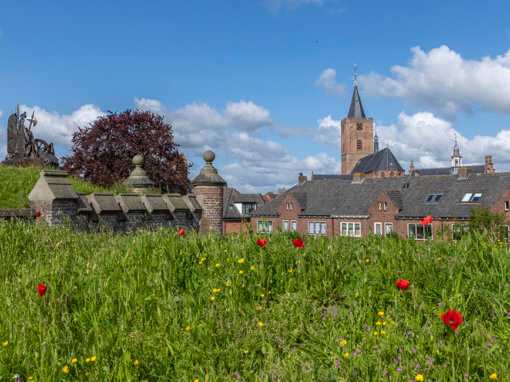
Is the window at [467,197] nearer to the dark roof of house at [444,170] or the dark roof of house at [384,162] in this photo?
the dark roof of house at [444,170]

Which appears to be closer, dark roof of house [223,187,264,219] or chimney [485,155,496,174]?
dark roof of house [223,187,264,219]

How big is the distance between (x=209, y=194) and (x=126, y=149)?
Result: 13.7m

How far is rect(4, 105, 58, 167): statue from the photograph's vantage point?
56.6 ft

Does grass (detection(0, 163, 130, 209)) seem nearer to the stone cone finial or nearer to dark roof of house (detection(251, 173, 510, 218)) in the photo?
the stone cone finial

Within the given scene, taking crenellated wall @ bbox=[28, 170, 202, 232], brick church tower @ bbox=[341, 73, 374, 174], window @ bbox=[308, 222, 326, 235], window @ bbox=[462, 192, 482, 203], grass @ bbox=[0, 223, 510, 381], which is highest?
brick church tower @ bbox=[341, 73, 374, 174]

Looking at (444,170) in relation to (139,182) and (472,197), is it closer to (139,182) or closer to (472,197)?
(472,197)

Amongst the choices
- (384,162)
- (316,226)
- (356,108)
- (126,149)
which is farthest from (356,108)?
(126,149)

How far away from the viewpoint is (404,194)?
47.1 m

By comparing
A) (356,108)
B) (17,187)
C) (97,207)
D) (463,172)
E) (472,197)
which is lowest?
(97,207)

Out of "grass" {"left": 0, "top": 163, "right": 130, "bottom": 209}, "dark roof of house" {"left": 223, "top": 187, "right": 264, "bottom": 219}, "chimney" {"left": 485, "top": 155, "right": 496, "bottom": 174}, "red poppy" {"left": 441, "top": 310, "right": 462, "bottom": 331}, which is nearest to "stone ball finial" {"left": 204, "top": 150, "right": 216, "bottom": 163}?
"grass" {"left": 0, "top": 163, "right": 130, "bottom": 209}

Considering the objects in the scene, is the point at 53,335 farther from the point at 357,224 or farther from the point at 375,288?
the point at 357,224

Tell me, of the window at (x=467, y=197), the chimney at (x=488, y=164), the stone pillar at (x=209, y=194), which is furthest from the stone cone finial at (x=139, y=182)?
the chimney at (x=488, y=164)

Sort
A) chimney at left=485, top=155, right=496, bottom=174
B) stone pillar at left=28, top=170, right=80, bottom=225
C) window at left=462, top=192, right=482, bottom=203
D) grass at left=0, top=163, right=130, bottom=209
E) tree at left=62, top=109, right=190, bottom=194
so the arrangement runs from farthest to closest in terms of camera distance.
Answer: chimney at left=485, top=155, right=496, bottom=174 → window at left=462, top=192, right=482, bottom=203 → tree at left=62, top=109, right=190, bottom=194 → grass at left=0, top=163, right=130, bottom=209 → stone pillar at left=28, top=170, right=80, bottom=225

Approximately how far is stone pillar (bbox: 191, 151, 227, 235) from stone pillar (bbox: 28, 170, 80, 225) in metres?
3.88
